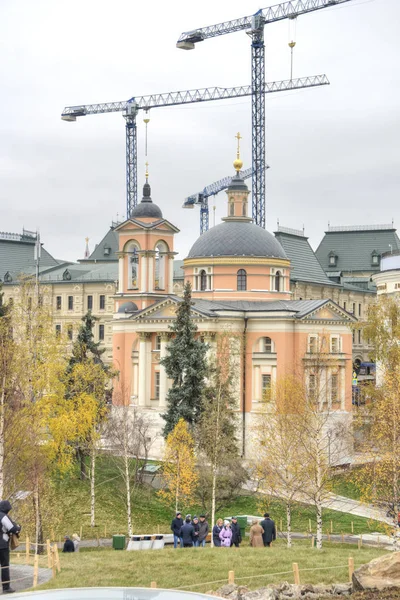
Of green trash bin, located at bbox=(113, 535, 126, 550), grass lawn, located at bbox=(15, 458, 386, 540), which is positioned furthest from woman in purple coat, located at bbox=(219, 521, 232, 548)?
grass lawn, located at bbox=(15, 458, 386, 540)

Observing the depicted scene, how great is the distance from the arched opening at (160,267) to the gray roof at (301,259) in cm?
3170

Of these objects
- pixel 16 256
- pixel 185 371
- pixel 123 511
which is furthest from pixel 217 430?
pixel 16 256

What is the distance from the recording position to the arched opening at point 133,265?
227 ft

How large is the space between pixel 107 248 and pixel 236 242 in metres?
51.4

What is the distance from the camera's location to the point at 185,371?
53844 mm

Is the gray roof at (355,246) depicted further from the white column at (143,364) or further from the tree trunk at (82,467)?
the tree trunk at (82,467)

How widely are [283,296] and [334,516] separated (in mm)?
20111

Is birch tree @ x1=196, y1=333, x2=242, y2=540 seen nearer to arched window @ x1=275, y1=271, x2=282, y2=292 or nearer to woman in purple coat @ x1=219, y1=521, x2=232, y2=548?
arched window @ x1=275, y1=271, x2=282, y2=292

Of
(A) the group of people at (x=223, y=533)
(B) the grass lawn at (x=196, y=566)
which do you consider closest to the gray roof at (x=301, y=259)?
(A) the group of people at (x=223, y=533)

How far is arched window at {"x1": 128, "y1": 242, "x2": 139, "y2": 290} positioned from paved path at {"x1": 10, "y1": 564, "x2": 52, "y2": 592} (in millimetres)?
43437

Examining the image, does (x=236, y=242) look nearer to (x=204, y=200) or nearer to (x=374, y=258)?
(x=374, y=258)

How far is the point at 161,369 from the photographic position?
64500mm

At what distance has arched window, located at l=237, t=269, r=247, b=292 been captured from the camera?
6638 centimetres

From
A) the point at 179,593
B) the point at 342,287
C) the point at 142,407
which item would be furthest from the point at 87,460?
the point at 342,287
